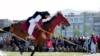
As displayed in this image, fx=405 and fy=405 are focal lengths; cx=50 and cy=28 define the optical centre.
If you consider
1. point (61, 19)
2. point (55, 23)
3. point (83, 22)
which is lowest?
point (83, 22)

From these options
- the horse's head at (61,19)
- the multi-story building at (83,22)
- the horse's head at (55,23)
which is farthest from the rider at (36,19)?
the multi-story building at (83,22)

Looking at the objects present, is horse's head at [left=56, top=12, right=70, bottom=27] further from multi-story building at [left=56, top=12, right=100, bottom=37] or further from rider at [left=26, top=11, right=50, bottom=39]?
multi-story building at [left=56, top=12, right=100, bottom=37]

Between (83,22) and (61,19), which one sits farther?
(83,22)

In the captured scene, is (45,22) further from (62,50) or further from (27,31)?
(62,50)

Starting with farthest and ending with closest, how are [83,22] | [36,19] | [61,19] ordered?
[83,22], [61,19], [36,19]

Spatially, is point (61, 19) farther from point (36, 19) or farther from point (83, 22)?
point (83, 22)

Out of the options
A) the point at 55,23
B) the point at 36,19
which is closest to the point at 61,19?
the point at 55,23

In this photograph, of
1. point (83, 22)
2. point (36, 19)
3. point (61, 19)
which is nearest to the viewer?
point (36, 19)

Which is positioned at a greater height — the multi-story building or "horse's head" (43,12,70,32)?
"horse's head" (43,12,70,32)

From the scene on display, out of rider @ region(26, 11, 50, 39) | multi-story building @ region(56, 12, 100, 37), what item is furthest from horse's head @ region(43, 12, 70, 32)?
multi-story building @ region(56, 12, 100, 37)

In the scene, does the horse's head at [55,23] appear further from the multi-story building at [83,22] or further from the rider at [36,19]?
the multi-story building at [83,22]

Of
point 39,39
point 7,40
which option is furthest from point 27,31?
point 7,40

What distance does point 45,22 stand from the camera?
18.6 meters

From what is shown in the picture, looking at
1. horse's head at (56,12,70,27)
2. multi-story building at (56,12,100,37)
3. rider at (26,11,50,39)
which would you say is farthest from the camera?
multi-story building at (56,12,100,37)
